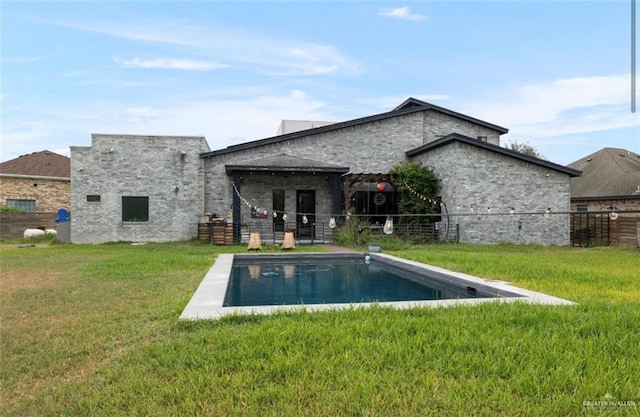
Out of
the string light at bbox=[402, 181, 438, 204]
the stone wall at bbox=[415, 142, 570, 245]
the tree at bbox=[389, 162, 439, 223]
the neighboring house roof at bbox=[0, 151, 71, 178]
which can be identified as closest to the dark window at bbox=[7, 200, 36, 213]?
the neighboring house roof at bbox=[0, 151, 71, 178]

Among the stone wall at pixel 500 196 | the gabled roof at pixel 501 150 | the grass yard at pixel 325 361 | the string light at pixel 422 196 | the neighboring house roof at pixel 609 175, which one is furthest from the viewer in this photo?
the neighboring house roof at pixel 609 175

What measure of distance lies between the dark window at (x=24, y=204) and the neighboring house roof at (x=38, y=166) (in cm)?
159

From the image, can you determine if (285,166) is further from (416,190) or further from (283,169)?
(416,190)

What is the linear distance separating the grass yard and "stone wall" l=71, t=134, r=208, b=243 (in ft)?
40.0

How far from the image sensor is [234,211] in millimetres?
16703

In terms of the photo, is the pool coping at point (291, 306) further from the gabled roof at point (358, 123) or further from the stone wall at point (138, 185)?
the gabled roof at point (358, 123)

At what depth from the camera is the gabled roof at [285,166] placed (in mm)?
16031

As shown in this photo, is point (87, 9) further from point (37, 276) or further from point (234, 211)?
point (234, 211)

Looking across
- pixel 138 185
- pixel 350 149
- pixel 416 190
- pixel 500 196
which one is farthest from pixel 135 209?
pixel 500 196

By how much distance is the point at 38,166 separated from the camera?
26375mm

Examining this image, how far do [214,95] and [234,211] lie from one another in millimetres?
5844

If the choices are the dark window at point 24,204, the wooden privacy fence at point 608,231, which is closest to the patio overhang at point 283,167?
the wooden privacy fence at point 608,231

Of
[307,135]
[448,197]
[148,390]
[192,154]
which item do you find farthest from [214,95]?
[148,390]

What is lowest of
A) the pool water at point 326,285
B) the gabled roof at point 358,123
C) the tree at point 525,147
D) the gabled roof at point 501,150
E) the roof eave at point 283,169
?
the pool water at point 326,285
